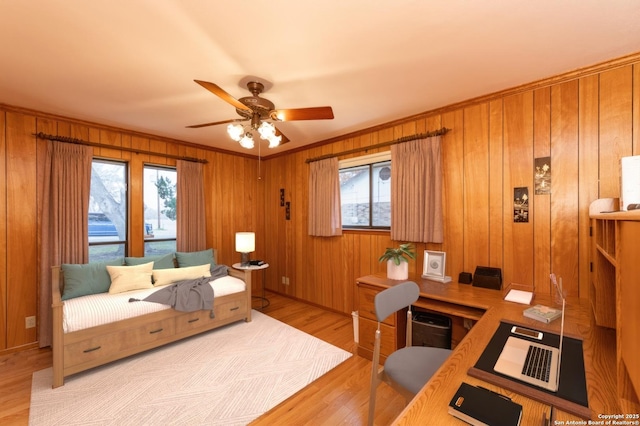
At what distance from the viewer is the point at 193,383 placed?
7.44 ft

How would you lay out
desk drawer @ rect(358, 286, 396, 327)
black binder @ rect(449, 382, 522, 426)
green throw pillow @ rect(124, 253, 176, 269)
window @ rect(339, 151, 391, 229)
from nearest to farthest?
black binder @ rect(449, 382, 522, 426) → desk drawer @ rect(358, 286, 396, 327) → green throw pillow @ rect(124, 253, 176, 269) → window @ rect(339, 151, 391, 229)

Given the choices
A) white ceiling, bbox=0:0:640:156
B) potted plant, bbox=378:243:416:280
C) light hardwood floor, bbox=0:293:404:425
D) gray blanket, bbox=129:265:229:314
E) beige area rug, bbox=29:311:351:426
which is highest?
white ceiling, bbox=0:0:640:156

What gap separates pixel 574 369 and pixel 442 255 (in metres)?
1.58

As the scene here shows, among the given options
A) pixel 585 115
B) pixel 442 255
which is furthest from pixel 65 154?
pixel 585 115

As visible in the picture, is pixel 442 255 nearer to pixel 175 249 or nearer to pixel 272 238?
pixel 272 238


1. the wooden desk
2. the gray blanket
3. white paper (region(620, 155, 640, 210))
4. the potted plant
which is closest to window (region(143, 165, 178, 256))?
the gray blanket

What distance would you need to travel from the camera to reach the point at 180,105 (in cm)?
275

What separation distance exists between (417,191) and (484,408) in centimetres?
231

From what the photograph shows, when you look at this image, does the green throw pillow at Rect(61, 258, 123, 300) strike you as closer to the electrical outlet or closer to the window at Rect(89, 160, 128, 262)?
the window at Rect(89, 160, 128, 262)

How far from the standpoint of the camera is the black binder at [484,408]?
32.9 inches

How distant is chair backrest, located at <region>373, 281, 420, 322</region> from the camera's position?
5.42 ft

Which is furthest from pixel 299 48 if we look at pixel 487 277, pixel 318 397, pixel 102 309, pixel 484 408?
pixel 102 309

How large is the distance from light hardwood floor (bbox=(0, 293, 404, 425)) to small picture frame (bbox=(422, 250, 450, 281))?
1059 mm

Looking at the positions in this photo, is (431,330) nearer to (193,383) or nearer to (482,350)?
(482,350)
